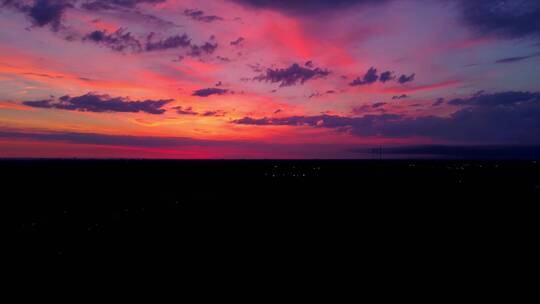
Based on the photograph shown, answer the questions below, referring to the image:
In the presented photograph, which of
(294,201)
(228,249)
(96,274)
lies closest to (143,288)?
(96,274)

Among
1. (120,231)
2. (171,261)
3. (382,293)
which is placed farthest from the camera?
(120,231)

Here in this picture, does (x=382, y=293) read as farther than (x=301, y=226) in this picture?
No

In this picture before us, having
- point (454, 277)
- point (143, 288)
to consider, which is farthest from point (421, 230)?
point (143, 288)

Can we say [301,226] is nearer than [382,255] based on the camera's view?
No

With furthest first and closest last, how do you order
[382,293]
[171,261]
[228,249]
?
[228,249] → [171,261] → [382,293]

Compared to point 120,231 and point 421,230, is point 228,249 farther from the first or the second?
point 421,230

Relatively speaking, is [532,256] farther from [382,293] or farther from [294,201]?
[294,201]

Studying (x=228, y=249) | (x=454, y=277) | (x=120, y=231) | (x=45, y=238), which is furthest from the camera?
(x=120, y=231)

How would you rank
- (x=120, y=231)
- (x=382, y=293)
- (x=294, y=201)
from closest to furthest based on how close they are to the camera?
(x=382, y=293)
(x=120, y=231)
(x=294, y=201)
